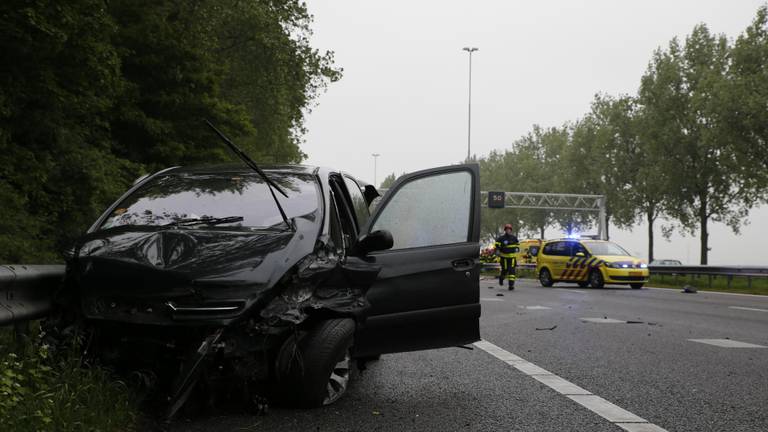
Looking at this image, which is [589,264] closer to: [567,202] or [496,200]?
[496,200]

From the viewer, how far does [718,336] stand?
9734mm

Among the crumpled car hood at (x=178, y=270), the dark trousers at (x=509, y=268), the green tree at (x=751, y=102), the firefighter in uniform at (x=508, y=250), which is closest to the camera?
the crumpled car hood at (x=178, y=270)

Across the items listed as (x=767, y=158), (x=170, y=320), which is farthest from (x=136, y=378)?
(x=767, y=158)

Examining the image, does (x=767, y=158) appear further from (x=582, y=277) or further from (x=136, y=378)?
(x=136, y=378)

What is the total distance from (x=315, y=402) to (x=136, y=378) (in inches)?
38.4

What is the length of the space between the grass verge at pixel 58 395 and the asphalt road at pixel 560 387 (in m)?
0.38

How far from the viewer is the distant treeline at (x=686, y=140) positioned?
122 feet

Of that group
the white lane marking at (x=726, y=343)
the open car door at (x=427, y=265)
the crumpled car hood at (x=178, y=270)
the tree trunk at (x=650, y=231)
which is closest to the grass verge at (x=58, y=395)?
the crumpled car hood at (x=178, y=270)

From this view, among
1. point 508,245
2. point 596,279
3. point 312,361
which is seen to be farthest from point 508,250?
point 312,361

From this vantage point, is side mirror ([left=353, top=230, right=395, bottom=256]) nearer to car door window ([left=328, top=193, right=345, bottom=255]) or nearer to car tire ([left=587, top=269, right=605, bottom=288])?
car door window ([left=328, top=193, right=345, bottom=255])

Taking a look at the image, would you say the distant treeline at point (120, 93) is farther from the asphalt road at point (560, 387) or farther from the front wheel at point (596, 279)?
the front wheel at point (596, 279)

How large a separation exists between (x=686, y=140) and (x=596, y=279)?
2293 centimetres

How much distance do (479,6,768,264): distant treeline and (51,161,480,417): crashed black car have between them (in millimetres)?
34589

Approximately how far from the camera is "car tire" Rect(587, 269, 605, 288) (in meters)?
24.7
